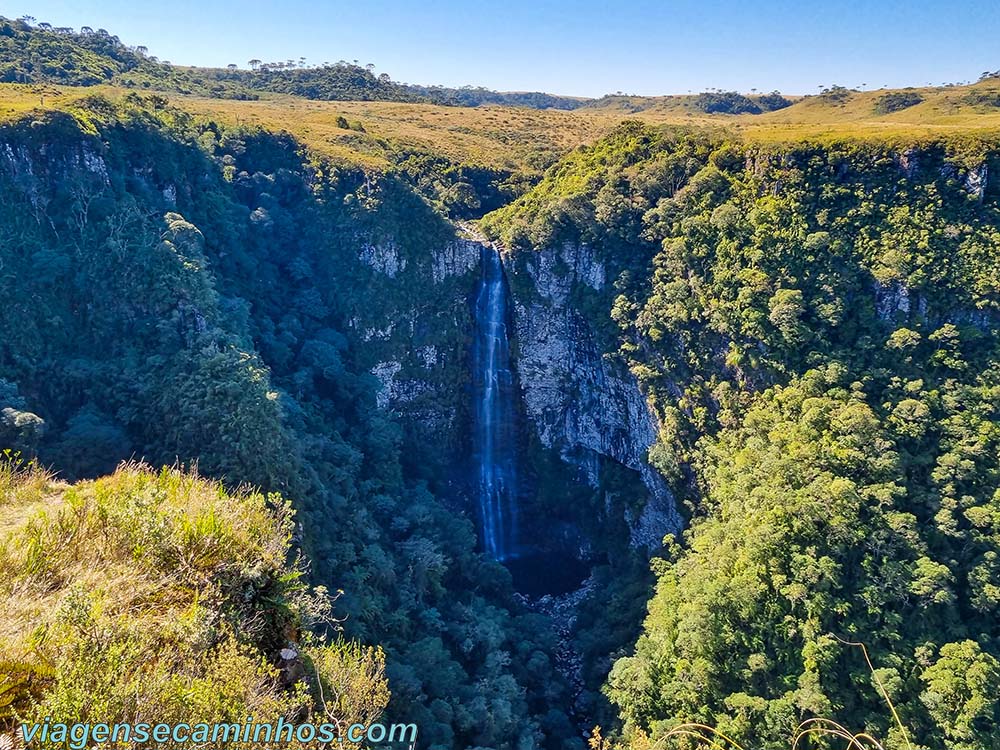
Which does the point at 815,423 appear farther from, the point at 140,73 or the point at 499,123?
the point at 140,73

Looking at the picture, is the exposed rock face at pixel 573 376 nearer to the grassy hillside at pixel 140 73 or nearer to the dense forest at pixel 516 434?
the dense forest at pixel 516 434

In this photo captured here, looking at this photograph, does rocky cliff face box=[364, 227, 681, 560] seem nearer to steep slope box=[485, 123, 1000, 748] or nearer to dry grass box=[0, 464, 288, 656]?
steep slope box=[485, 123, 1000, 748]

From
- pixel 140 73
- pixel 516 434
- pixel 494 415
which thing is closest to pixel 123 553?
pixel 494 415

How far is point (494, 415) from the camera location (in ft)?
138

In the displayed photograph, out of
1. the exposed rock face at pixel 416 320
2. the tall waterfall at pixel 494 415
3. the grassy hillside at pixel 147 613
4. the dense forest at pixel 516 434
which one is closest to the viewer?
the grassy hillside at pixel 147 613

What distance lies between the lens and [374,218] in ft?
139

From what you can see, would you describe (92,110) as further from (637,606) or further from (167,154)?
(637,606)

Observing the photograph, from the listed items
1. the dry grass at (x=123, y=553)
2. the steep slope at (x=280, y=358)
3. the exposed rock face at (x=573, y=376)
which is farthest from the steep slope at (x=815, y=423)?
the dry grass at (x=123, y=553)

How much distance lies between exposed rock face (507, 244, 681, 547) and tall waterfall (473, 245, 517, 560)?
1.37m

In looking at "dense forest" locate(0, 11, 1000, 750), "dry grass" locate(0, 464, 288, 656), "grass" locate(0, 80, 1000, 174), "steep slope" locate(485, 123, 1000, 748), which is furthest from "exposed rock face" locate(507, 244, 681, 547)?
"dry grass" locate(0, 464, 288, 656)

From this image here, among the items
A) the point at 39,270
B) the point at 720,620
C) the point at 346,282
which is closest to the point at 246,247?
the point at 346,282

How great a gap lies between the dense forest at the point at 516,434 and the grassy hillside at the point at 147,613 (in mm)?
60

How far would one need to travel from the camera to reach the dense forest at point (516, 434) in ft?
32.6

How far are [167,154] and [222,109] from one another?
22.8 m
